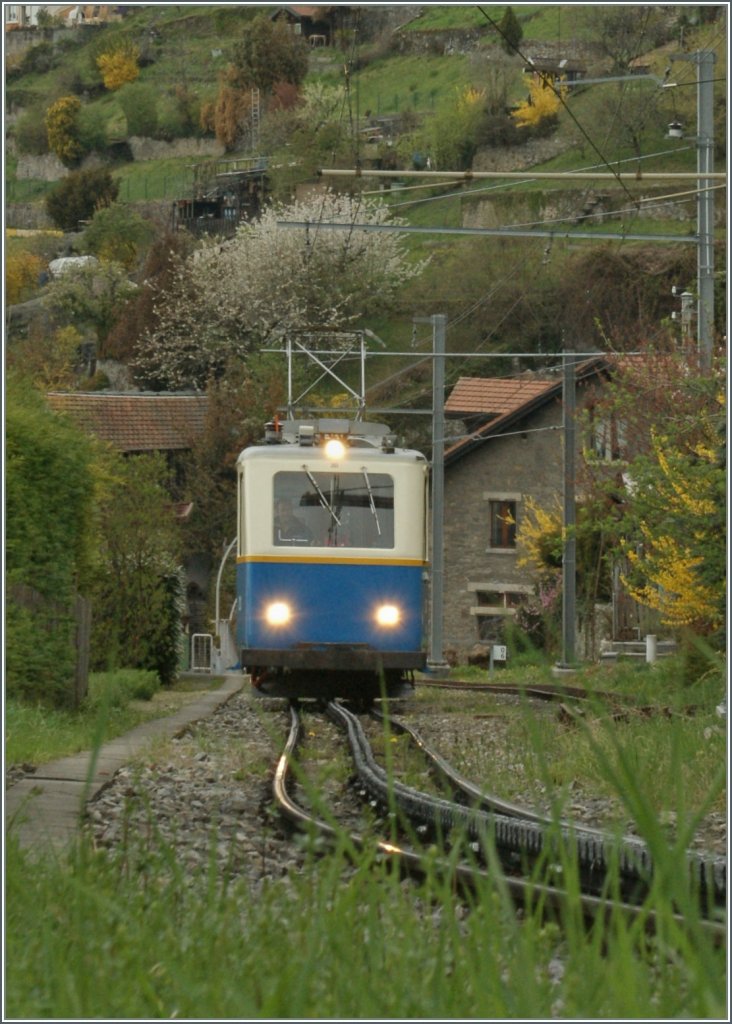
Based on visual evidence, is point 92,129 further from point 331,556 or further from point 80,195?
point 331,556

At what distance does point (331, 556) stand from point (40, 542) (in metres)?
2.75

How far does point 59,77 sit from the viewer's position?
40.1 m

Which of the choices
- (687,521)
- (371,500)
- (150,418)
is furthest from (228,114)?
(371,500)

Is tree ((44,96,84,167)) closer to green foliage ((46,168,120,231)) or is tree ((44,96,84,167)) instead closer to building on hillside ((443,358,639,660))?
green foliage ((46,168,120,231))

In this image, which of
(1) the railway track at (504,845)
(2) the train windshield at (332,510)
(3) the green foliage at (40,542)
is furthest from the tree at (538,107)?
(1) the railway track at (504,845)

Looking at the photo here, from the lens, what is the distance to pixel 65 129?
163 feet

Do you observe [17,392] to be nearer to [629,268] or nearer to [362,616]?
[362,616]

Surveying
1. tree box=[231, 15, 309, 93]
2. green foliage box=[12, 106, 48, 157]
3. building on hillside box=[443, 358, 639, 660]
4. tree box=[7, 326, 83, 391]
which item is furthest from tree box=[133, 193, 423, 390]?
building on hillside box=[443, 358, 639, 660]

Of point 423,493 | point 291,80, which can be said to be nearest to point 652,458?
point 423,493

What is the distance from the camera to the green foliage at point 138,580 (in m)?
25.7

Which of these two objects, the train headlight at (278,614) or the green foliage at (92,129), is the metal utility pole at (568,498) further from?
the green foliage at (92,129)

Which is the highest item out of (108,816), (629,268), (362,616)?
(629,268)

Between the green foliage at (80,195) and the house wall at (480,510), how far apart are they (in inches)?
879

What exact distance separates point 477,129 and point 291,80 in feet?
53.1
